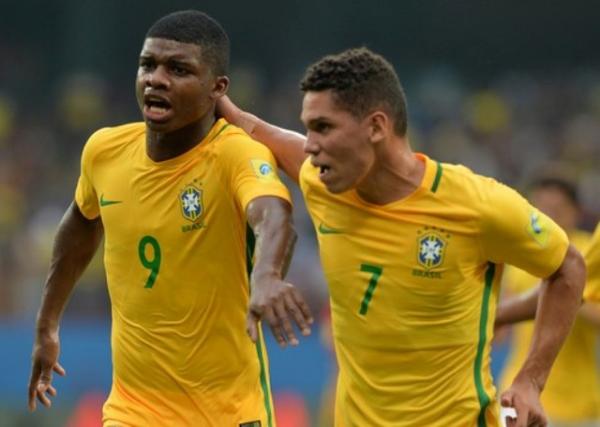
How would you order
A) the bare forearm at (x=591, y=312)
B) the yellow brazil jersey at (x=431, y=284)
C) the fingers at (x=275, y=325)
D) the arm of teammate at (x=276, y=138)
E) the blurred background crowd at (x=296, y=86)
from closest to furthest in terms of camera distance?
1. the fingers at (x=275, y=325)
2. the yellow brazil jersey at (x=431, y=284)
3. the arm of teammate at (x=276, y=138)
4. the bare forearm at (x=591, y=312)
5. the blurred background crowd at (x=296, y=86)

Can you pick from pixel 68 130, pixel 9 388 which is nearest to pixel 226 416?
pixel 9 388

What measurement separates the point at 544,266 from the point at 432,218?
0.47 meters

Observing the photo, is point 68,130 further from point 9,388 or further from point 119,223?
point 119,223

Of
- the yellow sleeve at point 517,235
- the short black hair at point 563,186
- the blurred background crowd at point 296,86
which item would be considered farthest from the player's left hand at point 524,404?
the blurred background crowd at point 296,86

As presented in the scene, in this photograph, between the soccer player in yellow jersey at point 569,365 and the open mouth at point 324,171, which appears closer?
the open mouth at point 324,171

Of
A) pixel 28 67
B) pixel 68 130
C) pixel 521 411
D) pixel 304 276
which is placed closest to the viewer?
pixel 521 411

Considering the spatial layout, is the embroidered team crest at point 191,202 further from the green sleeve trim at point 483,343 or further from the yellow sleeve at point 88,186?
the green sleeve trim at point 483,343

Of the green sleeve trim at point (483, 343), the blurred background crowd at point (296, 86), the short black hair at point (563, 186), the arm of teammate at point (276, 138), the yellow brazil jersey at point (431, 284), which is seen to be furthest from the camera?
the blurred background crowd at point (296, 86)

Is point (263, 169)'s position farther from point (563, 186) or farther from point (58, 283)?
point (563, 186)

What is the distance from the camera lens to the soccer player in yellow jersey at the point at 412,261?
5871 millimetres

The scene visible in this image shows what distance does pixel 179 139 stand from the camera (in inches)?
256

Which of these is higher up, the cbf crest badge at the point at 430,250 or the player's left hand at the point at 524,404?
the cbf crest badge at the point at 430,250

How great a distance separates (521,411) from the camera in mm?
5891

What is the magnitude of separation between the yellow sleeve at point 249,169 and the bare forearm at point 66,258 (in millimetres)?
907
